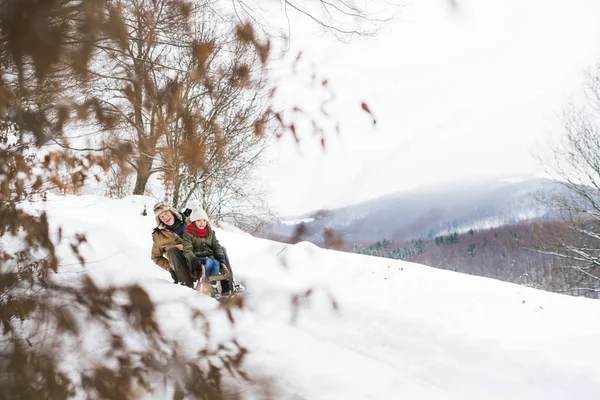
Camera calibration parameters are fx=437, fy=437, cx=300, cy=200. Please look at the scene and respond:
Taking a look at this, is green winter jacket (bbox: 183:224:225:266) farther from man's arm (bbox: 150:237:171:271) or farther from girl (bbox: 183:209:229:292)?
man's arm (bbox: 150:237:171:271)

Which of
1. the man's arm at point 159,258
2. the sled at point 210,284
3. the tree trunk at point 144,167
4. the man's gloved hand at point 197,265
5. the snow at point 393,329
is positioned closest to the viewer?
the tree trunk at point 144,167

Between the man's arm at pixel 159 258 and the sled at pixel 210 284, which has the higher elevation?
the man's arm at pixel 159 258

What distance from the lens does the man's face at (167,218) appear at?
4980 mm

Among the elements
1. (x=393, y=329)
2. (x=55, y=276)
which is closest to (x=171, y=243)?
(x=393, y=329)

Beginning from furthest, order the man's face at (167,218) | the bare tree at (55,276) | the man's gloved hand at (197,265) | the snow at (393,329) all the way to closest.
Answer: the man's face at (167,218) → the man's gloved hand at (197,265) → the snow at (393,329) → the bare tree at (55,276)

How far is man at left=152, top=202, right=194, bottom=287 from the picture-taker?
15.5 feet

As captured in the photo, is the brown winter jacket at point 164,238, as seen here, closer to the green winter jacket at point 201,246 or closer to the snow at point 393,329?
the green winter jacket at point 201,246

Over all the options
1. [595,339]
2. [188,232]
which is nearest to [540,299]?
[595,339]

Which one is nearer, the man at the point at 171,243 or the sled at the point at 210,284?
the sled at the point at 210,284

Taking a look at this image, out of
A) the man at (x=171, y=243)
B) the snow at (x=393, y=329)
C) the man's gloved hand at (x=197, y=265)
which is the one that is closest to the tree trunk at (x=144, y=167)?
the snow at (x=393, y=329)

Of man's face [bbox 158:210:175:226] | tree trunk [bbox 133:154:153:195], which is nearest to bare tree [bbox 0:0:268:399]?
tree trunk [bbox 133:154:153:195]

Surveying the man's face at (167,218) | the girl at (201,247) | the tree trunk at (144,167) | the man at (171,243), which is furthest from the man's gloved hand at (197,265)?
the tree trunk at (144,167)

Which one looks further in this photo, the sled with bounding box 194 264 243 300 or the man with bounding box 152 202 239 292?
the man with bounding box 152 202 239 292

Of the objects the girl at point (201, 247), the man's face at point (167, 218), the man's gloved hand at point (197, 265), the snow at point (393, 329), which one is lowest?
the snow at point (393, 329)
